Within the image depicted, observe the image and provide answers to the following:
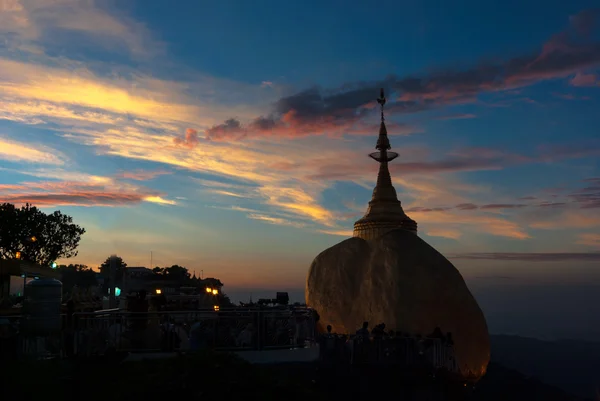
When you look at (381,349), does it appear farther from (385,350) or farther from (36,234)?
(36,234)

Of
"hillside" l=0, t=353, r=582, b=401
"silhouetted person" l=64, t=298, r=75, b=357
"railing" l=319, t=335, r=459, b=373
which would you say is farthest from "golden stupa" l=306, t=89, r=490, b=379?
"silhouetted person" l=64, t=298, r=75, b=357

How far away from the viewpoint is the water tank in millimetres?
16938

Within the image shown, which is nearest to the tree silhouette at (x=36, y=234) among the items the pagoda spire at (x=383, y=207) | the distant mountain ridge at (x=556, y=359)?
the pagoda spire at (x=383, y=207)

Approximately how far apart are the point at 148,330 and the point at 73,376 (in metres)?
2.94

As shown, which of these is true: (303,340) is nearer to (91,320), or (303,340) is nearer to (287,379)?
(287,379)

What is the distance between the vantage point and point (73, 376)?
16000 millimetres

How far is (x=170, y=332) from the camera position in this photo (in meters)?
18.4

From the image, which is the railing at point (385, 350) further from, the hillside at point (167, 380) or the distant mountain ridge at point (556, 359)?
the distant mountain ridge at point (556, 359)

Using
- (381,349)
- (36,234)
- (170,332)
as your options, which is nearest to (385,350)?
(381,349)

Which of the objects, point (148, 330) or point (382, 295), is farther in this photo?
point (382, 295)

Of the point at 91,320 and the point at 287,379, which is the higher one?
the point at 91,320

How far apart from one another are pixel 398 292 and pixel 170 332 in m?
16.5

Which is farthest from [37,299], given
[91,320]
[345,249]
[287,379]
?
[345,249]

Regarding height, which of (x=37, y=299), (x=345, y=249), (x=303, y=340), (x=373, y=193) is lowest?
(x=303, y=340)
